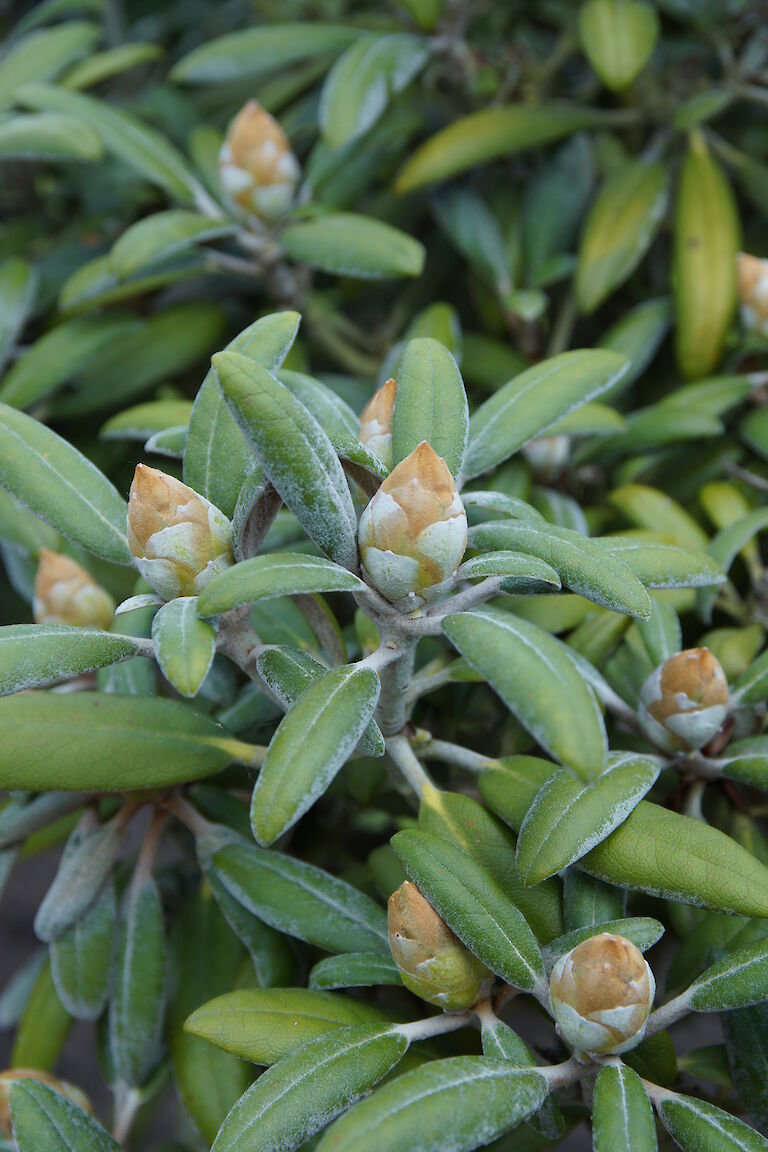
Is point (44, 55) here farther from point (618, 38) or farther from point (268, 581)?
point (268, 581)

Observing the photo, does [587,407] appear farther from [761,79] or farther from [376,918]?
[761,79]

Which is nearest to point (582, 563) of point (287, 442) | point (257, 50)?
point (287, 442)

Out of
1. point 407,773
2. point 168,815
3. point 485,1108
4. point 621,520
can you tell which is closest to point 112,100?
point 621,520

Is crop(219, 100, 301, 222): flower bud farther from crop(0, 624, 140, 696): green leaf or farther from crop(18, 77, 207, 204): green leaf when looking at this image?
crop(0, 624, 140, 696): green leaf

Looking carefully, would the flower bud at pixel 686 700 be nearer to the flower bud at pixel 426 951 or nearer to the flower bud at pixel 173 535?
the flower bud at pixel 426 951

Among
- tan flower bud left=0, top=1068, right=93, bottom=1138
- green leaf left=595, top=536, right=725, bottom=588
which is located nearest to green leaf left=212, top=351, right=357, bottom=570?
green leaf left=595, top=536, right=725, bottom=588

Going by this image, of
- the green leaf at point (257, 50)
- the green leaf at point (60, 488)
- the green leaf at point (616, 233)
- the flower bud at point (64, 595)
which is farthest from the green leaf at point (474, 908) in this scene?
the green leaf at point (257, 50)
